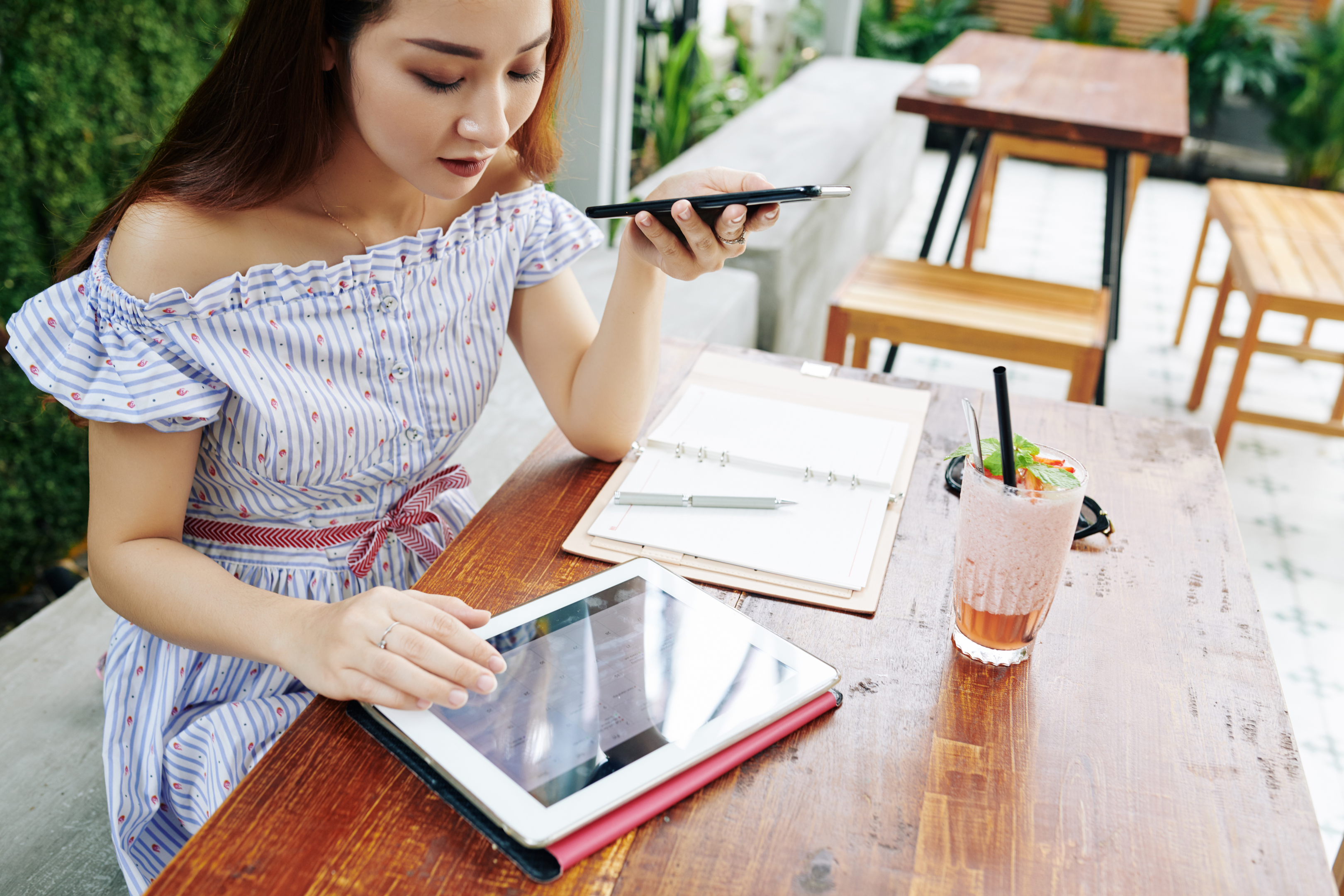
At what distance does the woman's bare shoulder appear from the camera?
905 millimetres

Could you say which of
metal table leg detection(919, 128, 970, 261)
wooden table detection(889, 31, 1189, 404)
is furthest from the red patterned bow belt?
metal table leg detection(919, 128, 970, 261)

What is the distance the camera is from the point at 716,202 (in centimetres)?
95

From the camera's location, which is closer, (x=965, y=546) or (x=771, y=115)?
(x=965, y=546)

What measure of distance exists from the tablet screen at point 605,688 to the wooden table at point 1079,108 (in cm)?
204

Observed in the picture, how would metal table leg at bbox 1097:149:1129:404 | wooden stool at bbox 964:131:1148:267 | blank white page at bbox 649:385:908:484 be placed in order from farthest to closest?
wooden stool at bbox 964:131:1148:267 < metal table leg at bbox 1097:149:1129:404 < blank white page at bbox 649:385:908:484

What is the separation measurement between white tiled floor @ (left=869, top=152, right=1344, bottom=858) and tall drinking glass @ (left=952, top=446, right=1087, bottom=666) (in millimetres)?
349

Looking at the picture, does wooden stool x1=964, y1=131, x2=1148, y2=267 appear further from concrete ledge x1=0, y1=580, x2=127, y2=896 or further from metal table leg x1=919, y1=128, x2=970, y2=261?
concrete ledge x1=0, y1=580, x2=127, y2=896

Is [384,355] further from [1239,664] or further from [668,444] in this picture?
[1239,664]

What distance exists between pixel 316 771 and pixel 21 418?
1741 mm

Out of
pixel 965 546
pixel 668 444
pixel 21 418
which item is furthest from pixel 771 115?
pixel 965 546

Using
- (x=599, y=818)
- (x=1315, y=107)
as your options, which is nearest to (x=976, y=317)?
(x=599, y=818)

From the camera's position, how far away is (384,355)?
1.04 meters

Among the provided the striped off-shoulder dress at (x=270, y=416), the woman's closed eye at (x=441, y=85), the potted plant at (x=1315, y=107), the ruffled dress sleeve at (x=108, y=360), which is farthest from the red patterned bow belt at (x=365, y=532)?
the potted plant at (x=1315, y=107)

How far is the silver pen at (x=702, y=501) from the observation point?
99 cm
